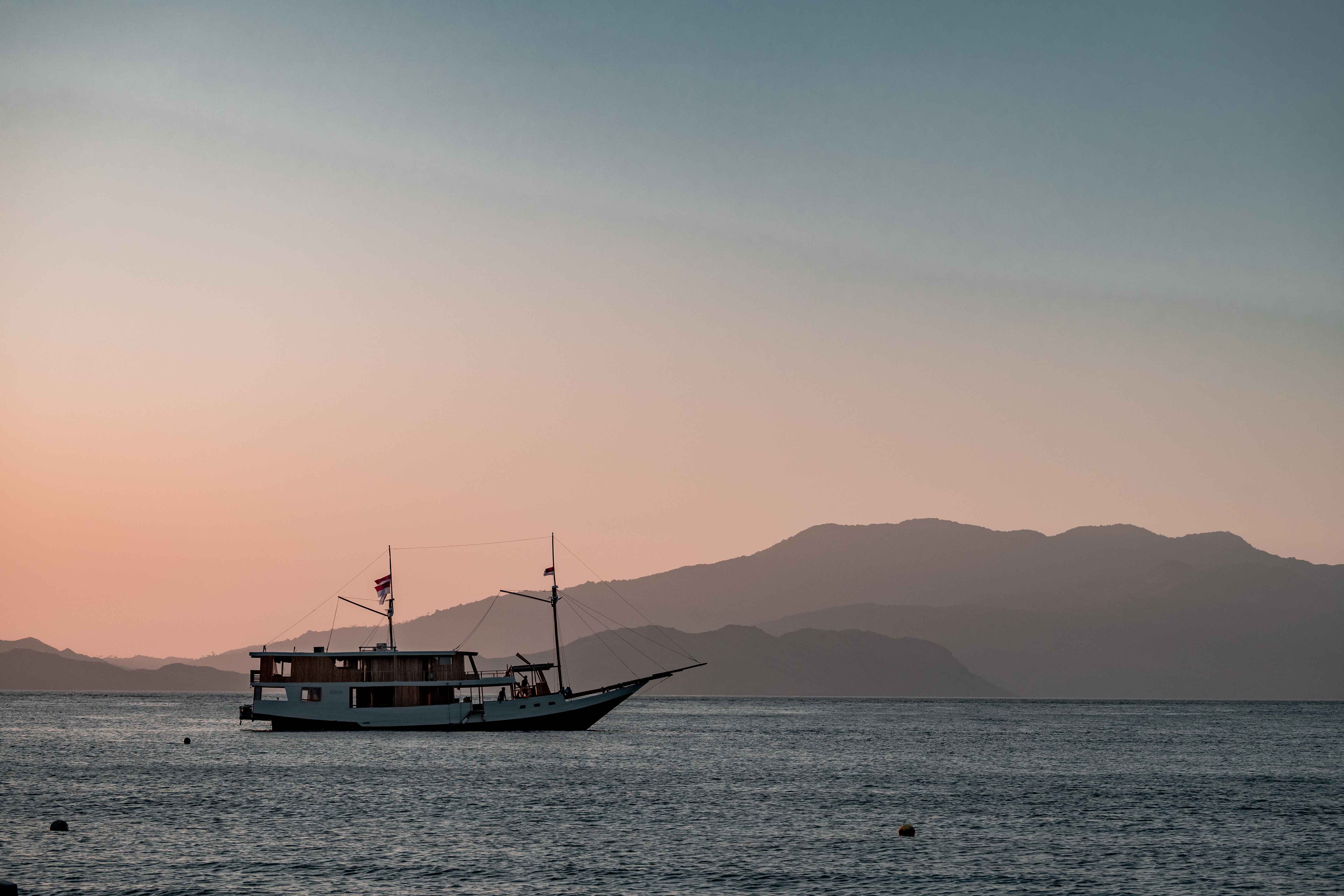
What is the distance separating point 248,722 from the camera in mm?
157250

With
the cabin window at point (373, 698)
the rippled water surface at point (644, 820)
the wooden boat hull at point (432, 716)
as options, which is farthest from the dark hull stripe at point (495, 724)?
the cabin window at point (373, 698)

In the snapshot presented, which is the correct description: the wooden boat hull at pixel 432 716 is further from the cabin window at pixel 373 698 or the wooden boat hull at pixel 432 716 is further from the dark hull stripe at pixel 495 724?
the cabin window at pixel 373 698

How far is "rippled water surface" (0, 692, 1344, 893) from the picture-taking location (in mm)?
39750

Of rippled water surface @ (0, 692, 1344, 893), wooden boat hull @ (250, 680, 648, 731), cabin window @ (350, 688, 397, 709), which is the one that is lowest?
rippled water surface @ (0, 692, 1344, 893)

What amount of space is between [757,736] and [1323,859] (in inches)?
3580

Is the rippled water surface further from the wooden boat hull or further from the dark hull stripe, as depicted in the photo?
the wooden boat hull

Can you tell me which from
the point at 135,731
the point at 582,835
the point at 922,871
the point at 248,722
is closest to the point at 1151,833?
the point at 922,871

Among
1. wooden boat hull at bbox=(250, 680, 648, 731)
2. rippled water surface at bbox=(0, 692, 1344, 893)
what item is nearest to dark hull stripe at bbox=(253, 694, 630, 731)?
wooden boat hull at bbox=(250, 680, 648, 731)

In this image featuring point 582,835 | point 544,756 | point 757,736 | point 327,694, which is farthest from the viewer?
point 757,736

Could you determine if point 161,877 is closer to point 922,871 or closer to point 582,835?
point 582,835

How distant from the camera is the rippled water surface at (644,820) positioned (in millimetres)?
39750

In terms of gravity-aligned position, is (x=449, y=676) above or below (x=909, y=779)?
above

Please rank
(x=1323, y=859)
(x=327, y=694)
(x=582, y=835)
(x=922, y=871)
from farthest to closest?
(x=327, y=694) → (x=582, y=835) → (x=1323, y=859) → (x=922, y=871)

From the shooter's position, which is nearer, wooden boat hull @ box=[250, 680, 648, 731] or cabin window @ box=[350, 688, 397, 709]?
wooden boat hull @ box=[250, 680, 648, 731]
